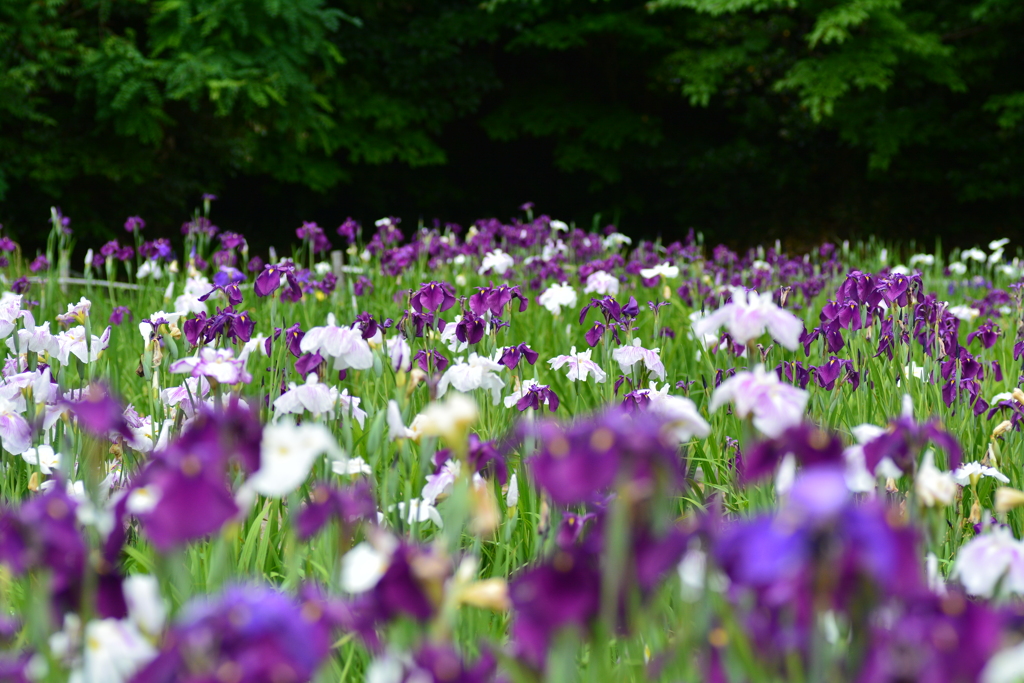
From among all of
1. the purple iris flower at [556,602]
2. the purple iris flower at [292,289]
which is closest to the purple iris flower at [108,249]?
the purple iris flower at [292,289]

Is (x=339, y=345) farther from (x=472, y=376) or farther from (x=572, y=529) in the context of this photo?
(x=572, y=529)

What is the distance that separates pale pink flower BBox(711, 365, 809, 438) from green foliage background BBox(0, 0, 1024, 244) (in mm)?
7954

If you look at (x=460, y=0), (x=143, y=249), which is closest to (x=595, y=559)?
(x=143, y=249)

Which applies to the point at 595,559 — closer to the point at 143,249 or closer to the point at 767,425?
the point at 767,425

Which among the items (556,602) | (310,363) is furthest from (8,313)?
(556,602)

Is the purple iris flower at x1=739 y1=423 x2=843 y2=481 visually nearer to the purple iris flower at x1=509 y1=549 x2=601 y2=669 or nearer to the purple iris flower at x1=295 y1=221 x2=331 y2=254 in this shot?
the purple iris flower at x1=509 y1=549 x2=601 y2=669

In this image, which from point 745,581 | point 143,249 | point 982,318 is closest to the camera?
point 745,581

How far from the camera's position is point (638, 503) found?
67 centimetres

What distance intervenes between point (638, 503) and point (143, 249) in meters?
4.43

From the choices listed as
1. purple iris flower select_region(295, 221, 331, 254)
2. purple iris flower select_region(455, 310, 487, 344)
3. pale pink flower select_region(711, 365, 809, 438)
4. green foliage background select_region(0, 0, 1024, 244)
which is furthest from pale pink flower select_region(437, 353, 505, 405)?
green foliage background select_region(0, 0, 1024, 244)

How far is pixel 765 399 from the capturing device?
3.00 feet

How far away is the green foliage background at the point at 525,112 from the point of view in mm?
8547

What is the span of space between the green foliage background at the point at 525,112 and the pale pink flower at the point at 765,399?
7.95m

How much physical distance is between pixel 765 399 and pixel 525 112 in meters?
12.4
